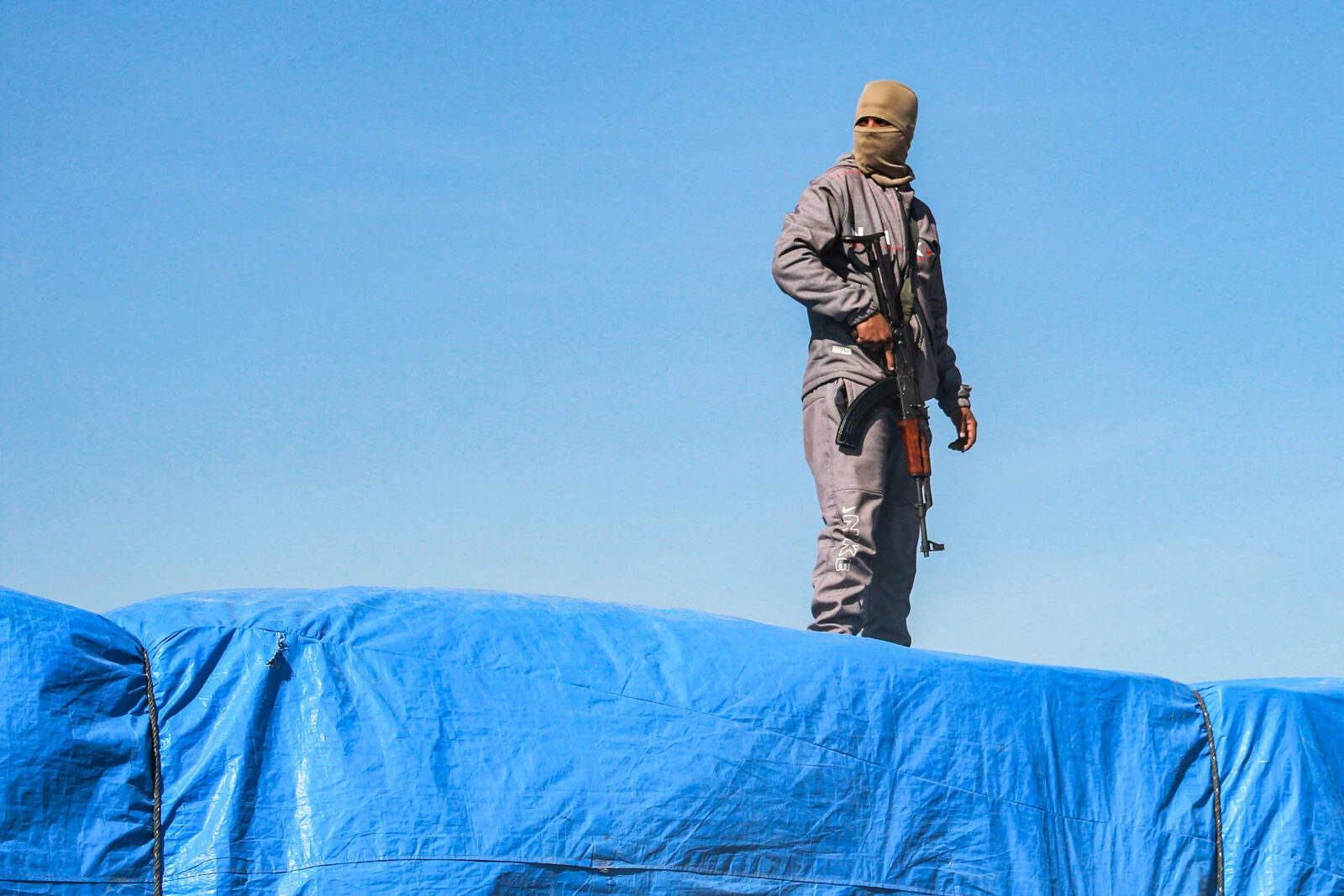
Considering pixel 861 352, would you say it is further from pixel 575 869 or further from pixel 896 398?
pixel 575 869

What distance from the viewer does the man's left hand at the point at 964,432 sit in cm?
482

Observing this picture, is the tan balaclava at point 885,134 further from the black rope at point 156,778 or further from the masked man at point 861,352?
the black rope at point 156,778

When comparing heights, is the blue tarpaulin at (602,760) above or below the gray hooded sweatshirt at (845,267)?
below

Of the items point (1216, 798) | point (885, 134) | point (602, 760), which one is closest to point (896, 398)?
point (885, 134)

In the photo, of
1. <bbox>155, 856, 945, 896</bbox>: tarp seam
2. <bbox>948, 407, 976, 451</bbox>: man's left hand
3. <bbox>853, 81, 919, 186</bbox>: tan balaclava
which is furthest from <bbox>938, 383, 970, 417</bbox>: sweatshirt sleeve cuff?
<bbox>155, 856, 945, 896</bbox>: tarp seam

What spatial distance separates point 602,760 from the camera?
2.80m

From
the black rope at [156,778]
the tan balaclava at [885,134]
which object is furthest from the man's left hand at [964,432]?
the black rope at [156,778]

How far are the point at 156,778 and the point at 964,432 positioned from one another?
2.95m

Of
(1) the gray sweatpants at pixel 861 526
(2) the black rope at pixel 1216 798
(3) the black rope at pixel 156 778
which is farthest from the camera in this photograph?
(1) the gray sweatpants at pixel 861 526

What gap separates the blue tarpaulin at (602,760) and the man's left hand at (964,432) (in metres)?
1.57

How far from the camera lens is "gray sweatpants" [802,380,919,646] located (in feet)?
13.6

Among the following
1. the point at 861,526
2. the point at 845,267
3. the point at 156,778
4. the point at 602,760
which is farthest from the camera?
the point at 845,267

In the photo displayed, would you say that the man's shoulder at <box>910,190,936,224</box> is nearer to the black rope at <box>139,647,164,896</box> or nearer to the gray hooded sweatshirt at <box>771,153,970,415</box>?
the gray hooded sweatshirt at <box>771,153,970,415</box>

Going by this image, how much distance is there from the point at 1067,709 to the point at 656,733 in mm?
949
